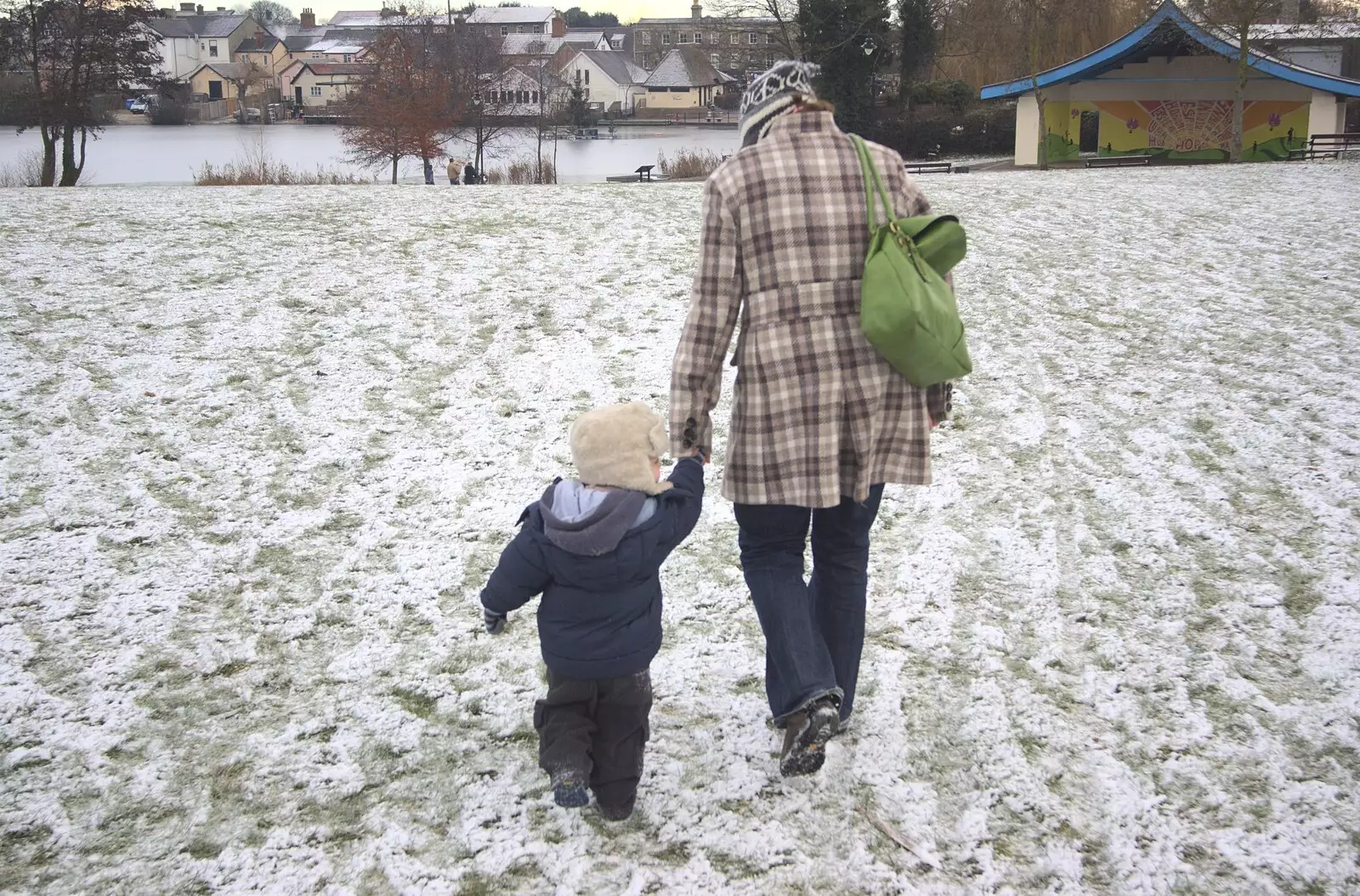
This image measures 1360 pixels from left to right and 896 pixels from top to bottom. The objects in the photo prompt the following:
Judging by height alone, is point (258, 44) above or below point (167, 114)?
above

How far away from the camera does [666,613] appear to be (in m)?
3.89

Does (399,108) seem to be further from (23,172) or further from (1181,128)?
(1181,128)

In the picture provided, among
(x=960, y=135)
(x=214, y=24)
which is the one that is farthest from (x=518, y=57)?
(x=214, y=24)

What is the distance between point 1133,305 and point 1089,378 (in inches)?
67.2

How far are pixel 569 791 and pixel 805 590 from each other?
798 mm

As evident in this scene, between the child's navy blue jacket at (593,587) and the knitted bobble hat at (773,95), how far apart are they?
0.90 metres

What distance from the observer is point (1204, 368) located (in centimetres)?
623

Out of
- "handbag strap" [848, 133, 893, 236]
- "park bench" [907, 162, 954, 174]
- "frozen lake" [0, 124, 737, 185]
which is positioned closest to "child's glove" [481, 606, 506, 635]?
"handbag strap" [848, 133, 893, 236]

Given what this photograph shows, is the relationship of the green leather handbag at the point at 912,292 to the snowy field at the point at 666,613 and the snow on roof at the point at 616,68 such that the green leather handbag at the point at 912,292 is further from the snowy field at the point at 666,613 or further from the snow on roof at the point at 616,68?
the snow on roof at the point at 616,68

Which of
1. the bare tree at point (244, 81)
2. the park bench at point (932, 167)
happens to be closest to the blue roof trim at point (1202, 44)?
the park bench at point (932, 167)

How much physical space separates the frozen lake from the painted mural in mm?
10053

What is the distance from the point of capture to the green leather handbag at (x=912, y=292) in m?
2.43

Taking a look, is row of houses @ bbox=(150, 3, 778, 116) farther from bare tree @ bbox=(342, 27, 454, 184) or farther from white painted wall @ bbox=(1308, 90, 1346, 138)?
white painted wall @ bbox=(1308, 90, 1346, 138)

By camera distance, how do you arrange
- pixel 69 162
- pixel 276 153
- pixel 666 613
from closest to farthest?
1. pixel 666 613
2. pixel 69 162
3. pixel 276 153
